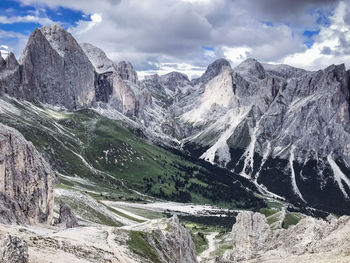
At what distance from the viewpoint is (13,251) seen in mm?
46219

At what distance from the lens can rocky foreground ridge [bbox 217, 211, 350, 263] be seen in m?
65.1

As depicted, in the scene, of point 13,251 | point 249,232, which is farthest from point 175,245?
point 13,251

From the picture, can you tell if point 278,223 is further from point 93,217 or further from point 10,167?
point 10,167

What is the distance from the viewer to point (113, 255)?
7062 centimetres

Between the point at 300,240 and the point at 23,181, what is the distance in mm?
71319

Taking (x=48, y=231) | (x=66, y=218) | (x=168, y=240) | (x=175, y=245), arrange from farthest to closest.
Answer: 1. (x=66, y=218)
2. (x=175, y=245)
3. (x=168, y=240)
4. (x=48, y=231)

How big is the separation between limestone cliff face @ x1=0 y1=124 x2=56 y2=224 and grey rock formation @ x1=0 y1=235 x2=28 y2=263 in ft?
162

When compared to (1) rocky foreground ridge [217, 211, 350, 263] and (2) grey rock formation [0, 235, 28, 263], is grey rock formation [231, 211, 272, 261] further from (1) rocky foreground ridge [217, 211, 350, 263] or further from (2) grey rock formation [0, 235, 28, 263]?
(2) grey rock formation [0, 235, 28, 263]

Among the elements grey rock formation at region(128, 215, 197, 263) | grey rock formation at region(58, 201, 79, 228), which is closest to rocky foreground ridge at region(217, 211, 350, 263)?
grey rock formation at region(128, 215, 197, 263)

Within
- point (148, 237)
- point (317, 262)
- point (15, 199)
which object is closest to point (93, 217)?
point (15, 199)

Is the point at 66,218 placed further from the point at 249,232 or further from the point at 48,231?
the point at 249,232

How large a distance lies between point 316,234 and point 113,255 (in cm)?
4587

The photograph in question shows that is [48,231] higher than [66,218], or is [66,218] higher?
[48,231]

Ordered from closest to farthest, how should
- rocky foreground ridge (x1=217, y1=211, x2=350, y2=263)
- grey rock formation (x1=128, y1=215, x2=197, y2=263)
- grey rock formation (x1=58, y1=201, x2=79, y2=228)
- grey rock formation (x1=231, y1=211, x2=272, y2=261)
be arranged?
rocky foreground ridge (x1=217, y1=211, x2=350, y2=263)
grey rock formation (x1=128, y1=215, x2=197, y2=263)
grey rock formation (x1=58, y1=201, x2=79, y2=228)
grey rock formation (x1=231, y1=211, x2=272, y2=261)
